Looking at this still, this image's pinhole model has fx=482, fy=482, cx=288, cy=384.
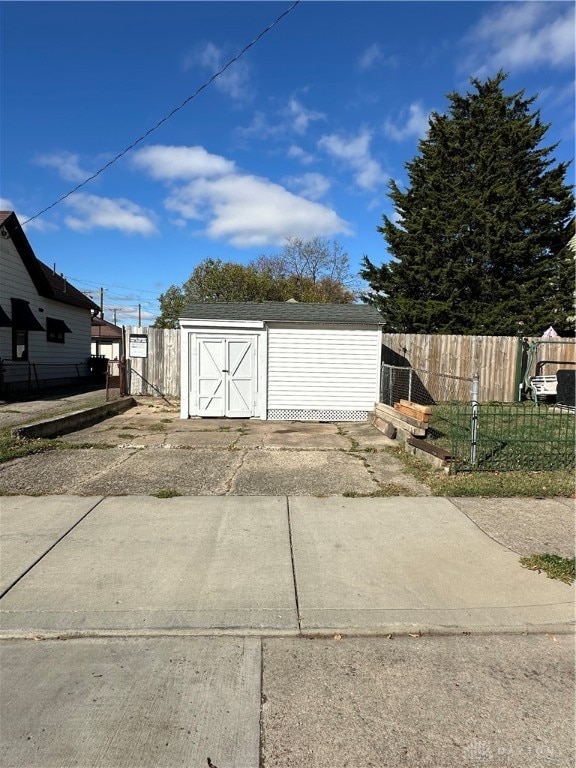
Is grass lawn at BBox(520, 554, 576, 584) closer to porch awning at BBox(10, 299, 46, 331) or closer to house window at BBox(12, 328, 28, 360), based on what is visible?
porch awning at BBox(10, 299, 46, 331)

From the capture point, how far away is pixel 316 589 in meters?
3.68

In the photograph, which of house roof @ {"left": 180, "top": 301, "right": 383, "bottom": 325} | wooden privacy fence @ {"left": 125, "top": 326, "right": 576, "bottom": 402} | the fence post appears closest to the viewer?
the fence post

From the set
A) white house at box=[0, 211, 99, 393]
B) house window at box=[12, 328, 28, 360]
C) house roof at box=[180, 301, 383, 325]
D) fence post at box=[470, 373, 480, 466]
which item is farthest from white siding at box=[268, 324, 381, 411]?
house window at box=[12, 328, 28, 360]

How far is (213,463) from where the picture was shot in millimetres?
7297

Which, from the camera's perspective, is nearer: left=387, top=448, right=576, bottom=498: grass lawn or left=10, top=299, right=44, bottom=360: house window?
left=387, top=448, right=576, bottom=498: grass lawn

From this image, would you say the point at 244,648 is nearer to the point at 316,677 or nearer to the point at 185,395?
the point at 316,677

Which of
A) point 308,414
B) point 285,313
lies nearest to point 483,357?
point 308,414

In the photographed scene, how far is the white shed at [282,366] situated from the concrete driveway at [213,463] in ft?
4.03

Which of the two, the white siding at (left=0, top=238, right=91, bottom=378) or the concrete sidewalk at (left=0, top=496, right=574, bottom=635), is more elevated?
the white siding at (left=0, top=238, right=91, bottom=378)

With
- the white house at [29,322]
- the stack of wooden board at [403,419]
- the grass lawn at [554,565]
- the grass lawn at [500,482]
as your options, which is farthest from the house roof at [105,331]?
the grass lawn at [554,565]

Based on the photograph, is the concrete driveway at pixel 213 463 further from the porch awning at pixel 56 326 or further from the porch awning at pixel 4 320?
the porch awning at pixel 56 326

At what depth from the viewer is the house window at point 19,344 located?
1696 cm

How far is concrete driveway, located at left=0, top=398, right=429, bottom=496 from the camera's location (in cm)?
609

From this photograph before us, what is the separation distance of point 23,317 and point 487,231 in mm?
19535
